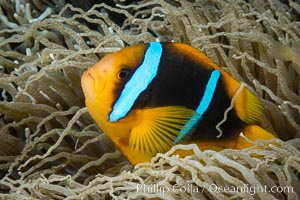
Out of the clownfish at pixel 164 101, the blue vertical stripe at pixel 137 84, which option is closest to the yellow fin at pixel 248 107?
the clownfish at pixel 164 101

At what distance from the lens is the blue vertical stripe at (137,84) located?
893mm

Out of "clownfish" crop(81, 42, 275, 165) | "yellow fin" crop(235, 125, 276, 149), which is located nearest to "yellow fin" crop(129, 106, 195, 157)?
"clownfish" crop(81, 42, 275, 165)

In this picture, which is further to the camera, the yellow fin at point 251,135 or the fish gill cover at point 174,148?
the yellow fin at point 251,135

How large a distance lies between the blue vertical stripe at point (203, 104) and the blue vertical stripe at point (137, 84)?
10cm

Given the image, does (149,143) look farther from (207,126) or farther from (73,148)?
(73,148)

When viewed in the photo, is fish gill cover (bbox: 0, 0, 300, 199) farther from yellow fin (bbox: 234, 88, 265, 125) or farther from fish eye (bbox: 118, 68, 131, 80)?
fish eye (bbox: 118, 68, 131, 80)

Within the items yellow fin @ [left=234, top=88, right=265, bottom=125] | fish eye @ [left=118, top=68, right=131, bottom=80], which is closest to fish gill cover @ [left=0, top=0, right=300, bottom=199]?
yellow fin @ [left=234, top=88, right=265, bottom=125]

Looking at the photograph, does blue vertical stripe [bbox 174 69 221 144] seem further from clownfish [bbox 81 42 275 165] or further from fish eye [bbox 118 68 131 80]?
fish eye [bbox 118 68 131 80]

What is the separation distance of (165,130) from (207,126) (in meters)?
0.08

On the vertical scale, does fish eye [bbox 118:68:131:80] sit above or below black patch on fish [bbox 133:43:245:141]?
above

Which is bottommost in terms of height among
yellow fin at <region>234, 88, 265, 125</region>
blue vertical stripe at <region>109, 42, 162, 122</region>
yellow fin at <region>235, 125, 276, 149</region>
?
yellow fin at <region>235, 125, 276, 149</region>

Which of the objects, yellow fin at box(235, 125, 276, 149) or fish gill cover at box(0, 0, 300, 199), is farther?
yellow fin at box(235, 125, 276, 149)

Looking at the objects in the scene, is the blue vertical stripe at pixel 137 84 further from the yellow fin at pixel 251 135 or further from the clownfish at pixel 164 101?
the yellow fin at pixel 251 135

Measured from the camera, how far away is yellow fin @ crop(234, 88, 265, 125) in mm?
934
